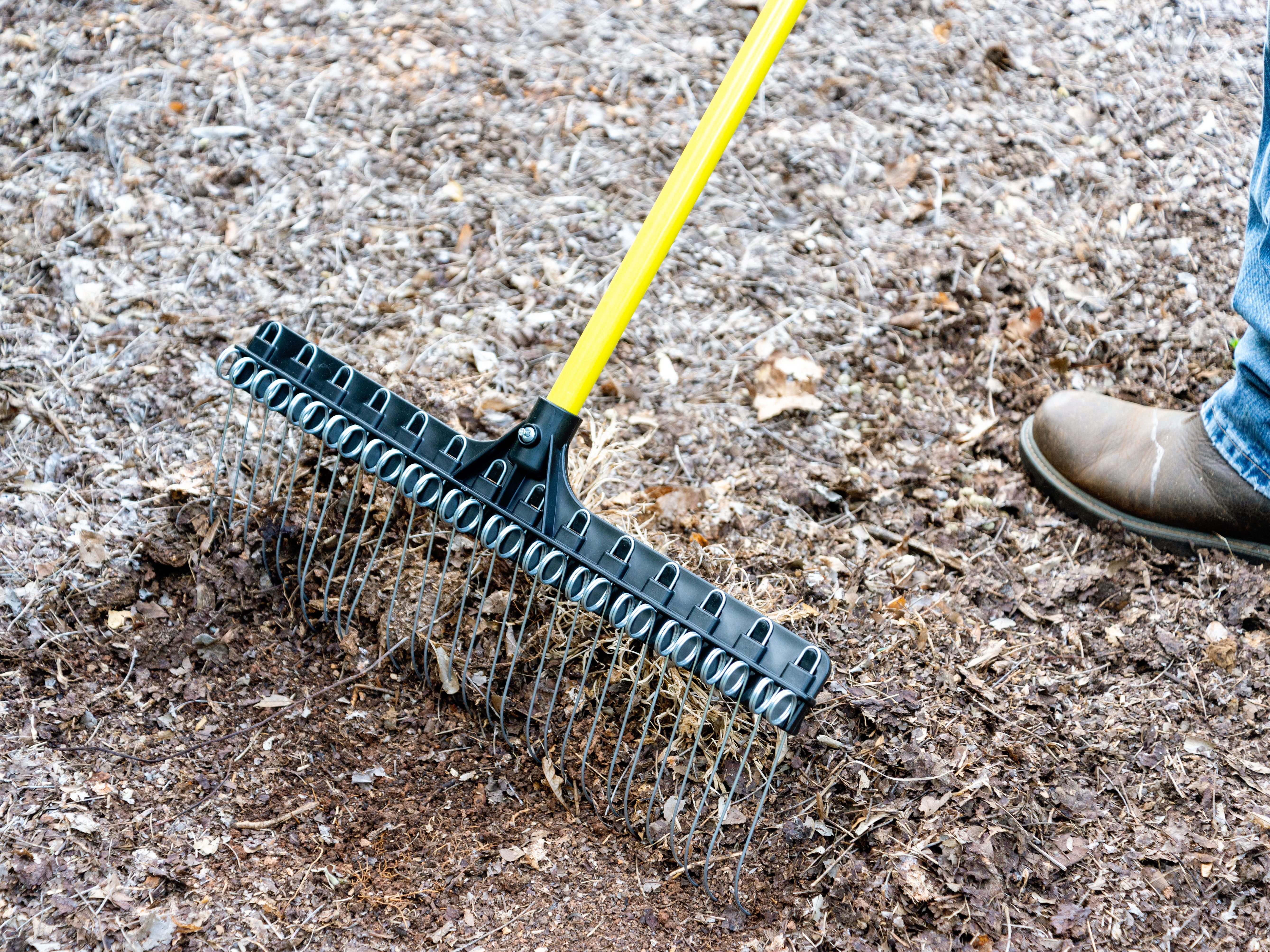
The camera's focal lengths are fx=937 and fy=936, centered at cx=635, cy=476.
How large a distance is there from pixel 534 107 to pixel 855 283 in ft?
4.29

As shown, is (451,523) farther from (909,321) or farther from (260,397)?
(909,321)

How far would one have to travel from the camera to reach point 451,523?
6.38ft

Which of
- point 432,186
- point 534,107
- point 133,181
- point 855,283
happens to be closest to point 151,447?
point 133,181

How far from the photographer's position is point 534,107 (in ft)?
10.9

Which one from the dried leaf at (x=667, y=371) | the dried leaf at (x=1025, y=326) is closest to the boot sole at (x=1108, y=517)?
the dried leaf at (x=1025, y=326)

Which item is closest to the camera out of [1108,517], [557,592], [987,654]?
[557,592]

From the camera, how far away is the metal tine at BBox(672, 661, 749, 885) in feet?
5.71

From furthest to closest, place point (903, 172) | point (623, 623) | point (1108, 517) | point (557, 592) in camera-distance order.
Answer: point (903, 172) < point (1108, 517) < point (557, 592) < point (623, 623)

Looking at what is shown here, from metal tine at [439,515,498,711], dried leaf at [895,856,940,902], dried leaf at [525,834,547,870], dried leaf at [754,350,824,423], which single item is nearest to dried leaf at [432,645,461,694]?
metal tine at [439,515,498,711]

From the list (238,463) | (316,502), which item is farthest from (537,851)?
(238,463)

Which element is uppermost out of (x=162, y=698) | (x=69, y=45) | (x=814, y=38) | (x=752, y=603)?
(x=814, y=38)

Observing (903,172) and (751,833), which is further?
(903,172)

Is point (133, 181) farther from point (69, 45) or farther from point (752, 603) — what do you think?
point (752, 603)

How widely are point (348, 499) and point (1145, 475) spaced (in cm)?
204
